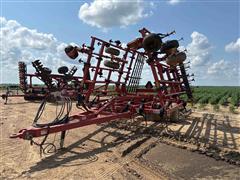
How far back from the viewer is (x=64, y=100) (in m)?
5.30

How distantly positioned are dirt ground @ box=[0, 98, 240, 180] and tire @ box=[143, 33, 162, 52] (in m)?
2.32

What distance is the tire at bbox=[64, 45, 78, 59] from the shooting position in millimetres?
7836

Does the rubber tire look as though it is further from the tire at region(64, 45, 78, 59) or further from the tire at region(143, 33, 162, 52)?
the tire at region(143, 33, 162, 52)

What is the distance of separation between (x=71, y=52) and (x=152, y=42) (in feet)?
11.6

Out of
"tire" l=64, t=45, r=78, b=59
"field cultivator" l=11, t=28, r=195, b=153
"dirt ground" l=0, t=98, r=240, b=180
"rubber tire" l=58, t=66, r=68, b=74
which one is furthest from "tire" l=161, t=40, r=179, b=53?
"rubber tire" l=58, t=66, r=68, b=74

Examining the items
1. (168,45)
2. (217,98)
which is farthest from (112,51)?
(217,98)

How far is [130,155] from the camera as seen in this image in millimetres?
4363

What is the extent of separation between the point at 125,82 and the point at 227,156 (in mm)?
4862

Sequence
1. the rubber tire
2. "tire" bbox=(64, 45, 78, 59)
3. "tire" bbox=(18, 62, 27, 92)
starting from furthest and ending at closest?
"tire" bbox=(18, 62, 27, 92) < the rubber tire < "tire" bbox=(64, 45, 78, 59)

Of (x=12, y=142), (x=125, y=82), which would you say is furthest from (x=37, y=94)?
(x=12, y=142)

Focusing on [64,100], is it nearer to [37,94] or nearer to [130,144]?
[130,144]

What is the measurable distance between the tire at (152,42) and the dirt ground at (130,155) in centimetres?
232

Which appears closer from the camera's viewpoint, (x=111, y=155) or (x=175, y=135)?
(x=111, y=155)

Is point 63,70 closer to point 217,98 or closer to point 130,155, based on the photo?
point 130,155
